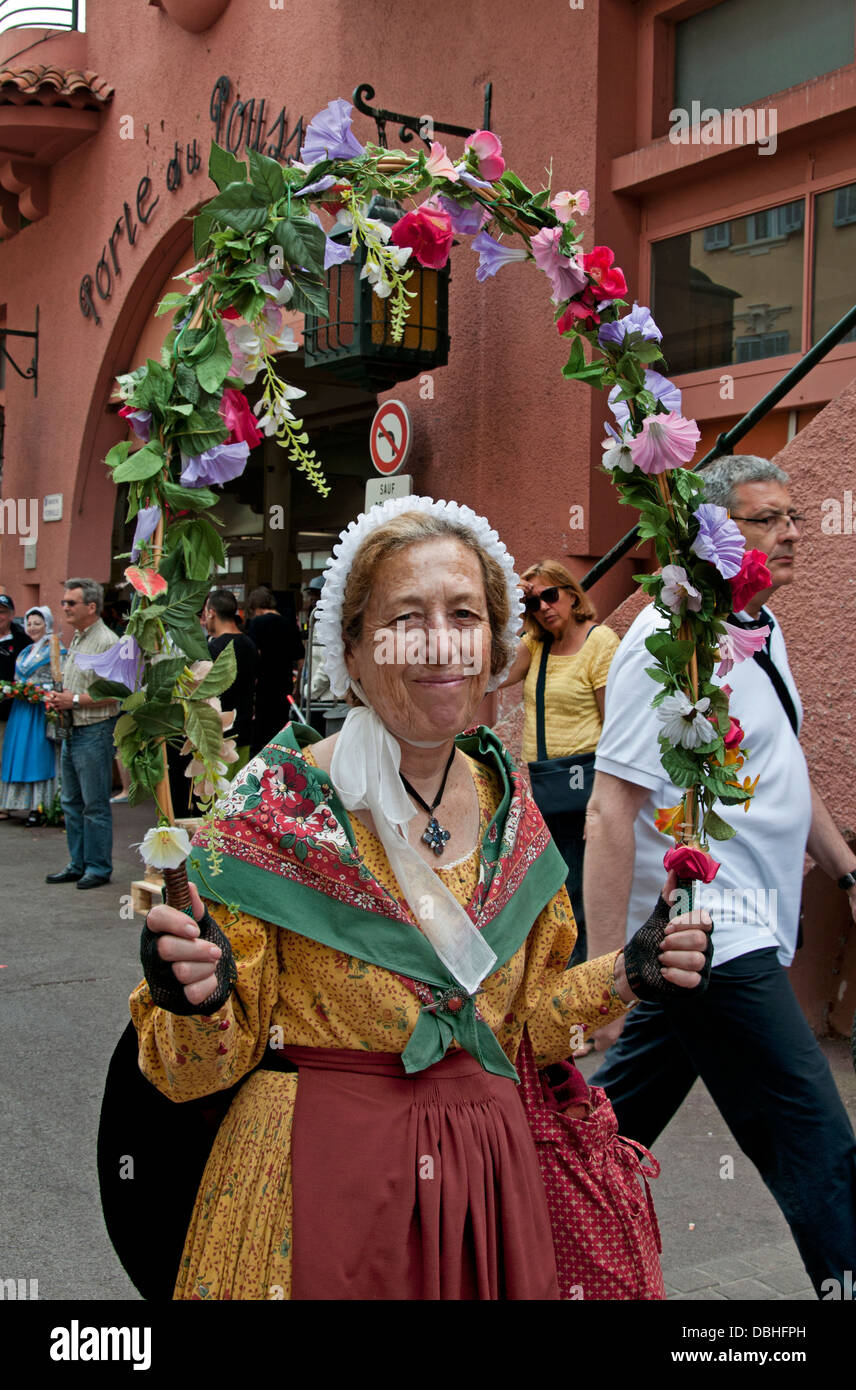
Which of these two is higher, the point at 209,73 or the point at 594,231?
the point at 209,73

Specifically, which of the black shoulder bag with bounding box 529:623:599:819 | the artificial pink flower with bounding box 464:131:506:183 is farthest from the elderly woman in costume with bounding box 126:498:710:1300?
the black shoulder bag with bounding box 529:623:599:819

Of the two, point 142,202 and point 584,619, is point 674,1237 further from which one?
point 142,202

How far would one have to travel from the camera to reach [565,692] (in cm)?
556

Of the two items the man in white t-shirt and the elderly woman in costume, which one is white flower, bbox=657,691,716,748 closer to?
the elderly woman in costume

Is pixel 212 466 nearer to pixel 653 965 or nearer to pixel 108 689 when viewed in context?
pixel 108 689

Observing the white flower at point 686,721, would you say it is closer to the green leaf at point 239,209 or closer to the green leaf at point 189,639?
the green leaf at point 189,639

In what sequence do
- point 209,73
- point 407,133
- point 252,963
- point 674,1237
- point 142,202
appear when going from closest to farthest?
point 252,963 → point 674,1237 → point 407,133 → point 209,73 → point 142,202

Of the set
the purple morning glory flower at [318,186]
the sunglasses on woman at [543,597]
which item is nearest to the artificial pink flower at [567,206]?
the purple morning glory flower at [318,186]

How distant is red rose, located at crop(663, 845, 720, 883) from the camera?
7.04 feet

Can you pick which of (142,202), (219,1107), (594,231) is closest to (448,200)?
(219,1107)

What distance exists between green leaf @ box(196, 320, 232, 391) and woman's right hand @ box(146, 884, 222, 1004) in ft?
2.43

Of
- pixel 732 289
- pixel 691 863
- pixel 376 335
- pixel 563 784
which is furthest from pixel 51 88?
pixel 691 863

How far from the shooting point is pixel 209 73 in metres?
11.0

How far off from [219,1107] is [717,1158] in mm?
2832
